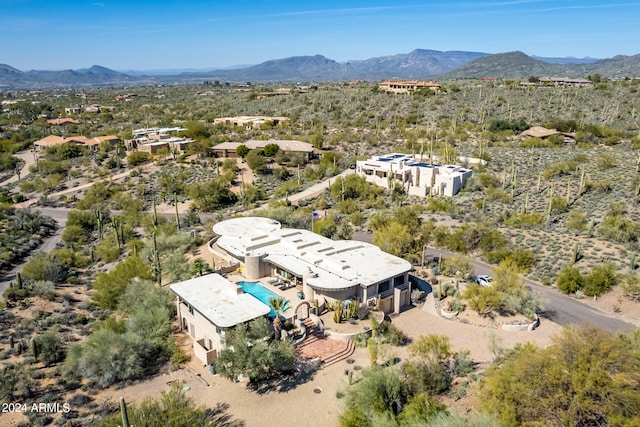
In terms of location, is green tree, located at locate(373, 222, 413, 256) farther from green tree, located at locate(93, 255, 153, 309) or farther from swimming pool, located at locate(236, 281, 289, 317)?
green tree, located at locate(93, 255, 153, 309)

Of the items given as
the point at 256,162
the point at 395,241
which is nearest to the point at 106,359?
the point at 395,241

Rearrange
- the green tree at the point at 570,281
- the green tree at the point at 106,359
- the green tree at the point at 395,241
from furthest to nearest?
1. the green tree at the point at 395,241
2. the green tree at the point at 570,281
3. the green tree at the point at 106,359

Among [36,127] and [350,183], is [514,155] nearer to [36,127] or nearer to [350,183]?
[350,183]

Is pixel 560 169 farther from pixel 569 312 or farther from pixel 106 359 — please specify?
pixel 106 359

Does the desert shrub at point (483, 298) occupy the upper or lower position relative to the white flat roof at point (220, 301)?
lower

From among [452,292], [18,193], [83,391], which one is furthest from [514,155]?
[18,193]

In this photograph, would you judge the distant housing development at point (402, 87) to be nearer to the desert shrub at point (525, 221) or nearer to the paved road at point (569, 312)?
the desert shrub at point (525, 221)

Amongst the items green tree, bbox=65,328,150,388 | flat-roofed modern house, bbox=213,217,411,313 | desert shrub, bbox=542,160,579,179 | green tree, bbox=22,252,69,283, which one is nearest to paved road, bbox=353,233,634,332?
flat-roofed modern house, bbox=213,217,411,313

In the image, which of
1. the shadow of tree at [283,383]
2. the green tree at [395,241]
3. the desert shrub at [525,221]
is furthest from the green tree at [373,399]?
the desert shrub at [525,221]
